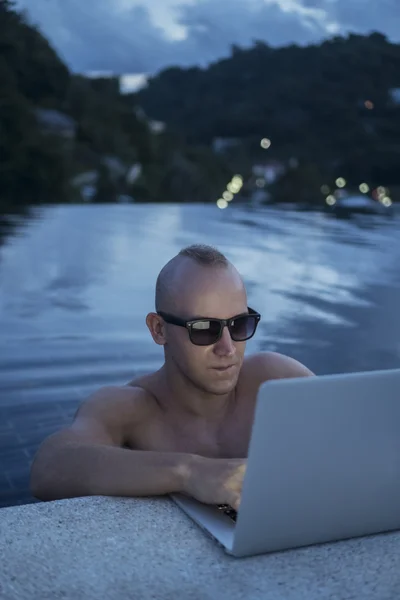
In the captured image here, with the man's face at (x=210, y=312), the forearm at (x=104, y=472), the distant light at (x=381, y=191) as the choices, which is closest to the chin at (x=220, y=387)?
the man's face at (x=210, y=312)

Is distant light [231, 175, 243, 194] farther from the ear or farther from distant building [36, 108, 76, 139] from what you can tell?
the ear

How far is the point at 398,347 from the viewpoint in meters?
7.63

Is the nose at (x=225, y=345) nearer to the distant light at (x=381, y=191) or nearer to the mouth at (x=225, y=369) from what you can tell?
the mouth at (x=225, y=369)

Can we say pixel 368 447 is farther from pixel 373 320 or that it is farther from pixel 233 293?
pixel 373 320

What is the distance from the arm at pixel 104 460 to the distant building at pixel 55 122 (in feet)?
130

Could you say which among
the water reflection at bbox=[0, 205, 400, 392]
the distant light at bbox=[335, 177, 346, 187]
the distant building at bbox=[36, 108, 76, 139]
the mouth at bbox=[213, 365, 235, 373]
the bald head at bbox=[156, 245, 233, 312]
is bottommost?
the water reflection at bbox=[0, 205, 400, 392]

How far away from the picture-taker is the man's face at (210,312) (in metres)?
1.79

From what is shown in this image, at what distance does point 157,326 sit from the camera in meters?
1.92

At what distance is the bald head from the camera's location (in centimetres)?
180

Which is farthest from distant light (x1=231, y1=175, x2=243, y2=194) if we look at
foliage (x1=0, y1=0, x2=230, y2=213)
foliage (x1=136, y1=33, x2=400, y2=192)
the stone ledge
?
the stone ledge

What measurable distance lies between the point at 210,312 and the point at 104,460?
36cm

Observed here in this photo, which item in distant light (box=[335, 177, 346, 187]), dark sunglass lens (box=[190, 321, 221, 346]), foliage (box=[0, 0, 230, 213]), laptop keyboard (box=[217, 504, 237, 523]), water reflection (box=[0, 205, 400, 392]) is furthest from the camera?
distant light (box=[335, 177, 346, 187])

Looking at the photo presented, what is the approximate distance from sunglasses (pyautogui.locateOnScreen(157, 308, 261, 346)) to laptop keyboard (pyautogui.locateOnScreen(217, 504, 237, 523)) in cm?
36

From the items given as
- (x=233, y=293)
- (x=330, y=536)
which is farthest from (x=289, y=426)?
(x=233, y=293)
